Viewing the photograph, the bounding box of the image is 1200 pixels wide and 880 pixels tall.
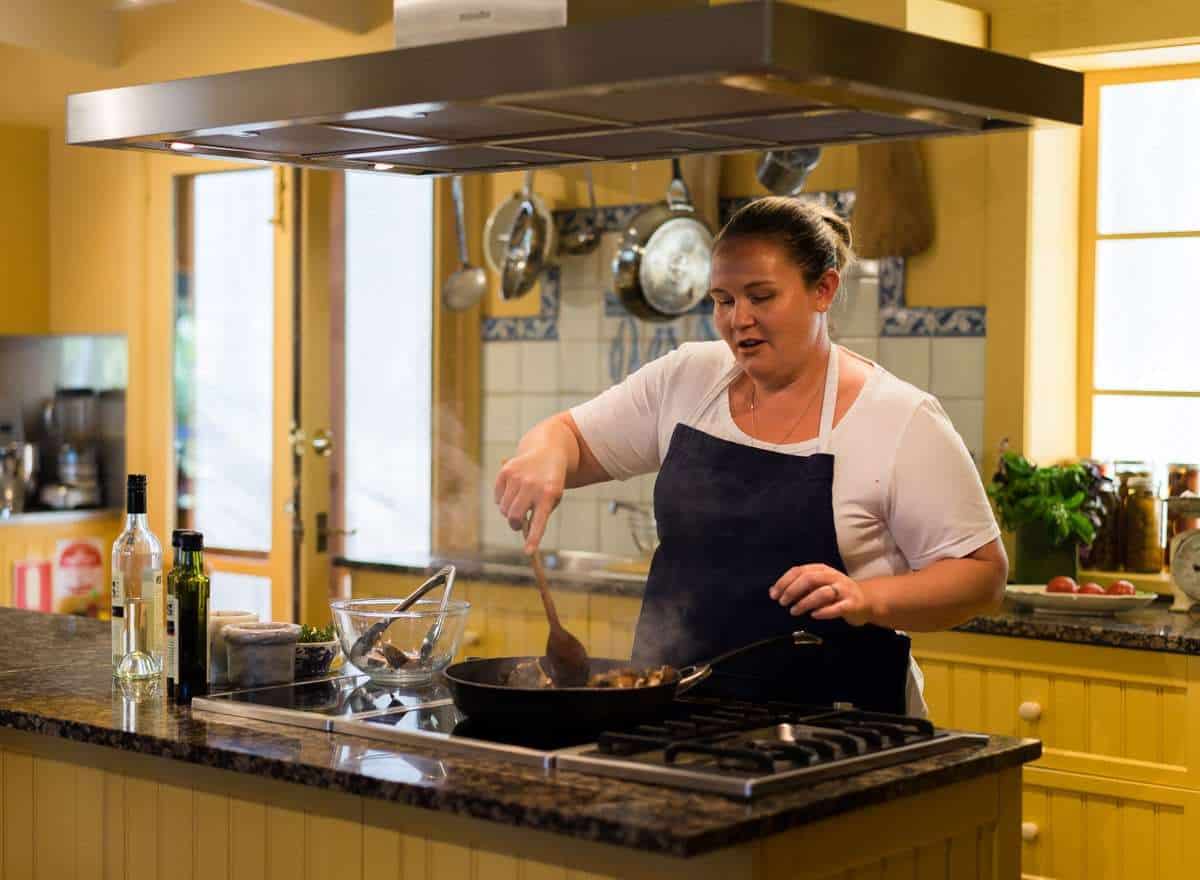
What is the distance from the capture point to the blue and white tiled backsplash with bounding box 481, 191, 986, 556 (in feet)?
13.6

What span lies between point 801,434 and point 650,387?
1.08 ft

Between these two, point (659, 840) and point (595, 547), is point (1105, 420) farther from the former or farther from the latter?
point (659, 840)

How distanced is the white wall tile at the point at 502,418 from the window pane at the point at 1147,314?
67.0 inches

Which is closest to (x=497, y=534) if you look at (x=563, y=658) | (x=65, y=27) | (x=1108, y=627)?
(x=1108, y=627)

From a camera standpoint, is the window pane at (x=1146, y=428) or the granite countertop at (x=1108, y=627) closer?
the granite countertop at (x=1108, y=627)

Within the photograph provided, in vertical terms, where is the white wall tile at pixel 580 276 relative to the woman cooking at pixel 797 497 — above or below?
above

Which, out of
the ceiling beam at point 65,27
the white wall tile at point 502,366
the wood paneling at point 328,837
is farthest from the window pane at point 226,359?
the wood paneling at point 328,837

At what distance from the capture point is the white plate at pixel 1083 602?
12.0ft

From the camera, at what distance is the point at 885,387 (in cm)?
250

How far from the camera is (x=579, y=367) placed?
482 centimetres

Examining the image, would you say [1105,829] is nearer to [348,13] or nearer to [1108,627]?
[1108,627]

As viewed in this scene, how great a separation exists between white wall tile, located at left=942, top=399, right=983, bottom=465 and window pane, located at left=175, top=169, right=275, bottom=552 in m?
2.36

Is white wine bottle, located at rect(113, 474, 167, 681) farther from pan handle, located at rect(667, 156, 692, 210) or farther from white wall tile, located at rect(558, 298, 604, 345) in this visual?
white wall tile, located at rect(558, 298, 604, 345)

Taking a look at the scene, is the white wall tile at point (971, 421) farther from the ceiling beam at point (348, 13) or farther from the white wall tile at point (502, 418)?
the ceiling beam at point (348, 13)
